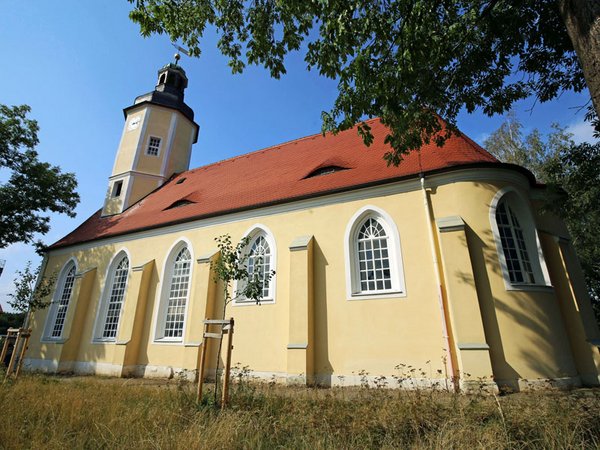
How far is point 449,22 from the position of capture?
6898 mm

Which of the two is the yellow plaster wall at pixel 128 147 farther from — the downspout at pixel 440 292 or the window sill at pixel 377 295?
the downspout at pixel 440 292

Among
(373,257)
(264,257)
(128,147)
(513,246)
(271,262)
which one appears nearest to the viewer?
(513,246)

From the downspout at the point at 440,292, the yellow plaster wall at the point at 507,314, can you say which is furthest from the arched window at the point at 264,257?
the yellow plaster wall at the point at 507,314

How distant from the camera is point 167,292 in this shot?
13570mm

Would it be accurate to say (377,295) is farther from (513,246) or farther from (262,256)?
(262,256)

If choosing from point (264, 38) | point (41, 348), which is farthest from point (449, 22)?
point (41, 348)

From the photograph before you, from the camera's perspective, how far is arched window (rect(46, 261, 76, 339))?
15.8 meters

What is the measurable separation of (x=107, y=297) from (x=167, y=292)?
378 centimetres

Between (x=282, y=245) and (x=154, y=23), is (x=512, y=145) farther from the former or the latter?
(x=154, y=23)

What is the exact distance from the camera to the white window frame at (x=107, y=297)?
46.9 feet

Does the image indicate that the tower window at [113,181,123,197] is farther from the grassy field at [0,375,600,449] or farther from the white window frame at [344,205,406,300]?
the grassy field at [0,375,600,449]

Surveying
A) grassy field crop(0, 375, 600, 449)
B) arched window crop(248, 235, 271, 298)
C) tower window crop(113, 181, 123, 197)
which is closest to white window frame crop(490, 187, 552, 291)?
grassy field crop(0, 375, 600, 449)

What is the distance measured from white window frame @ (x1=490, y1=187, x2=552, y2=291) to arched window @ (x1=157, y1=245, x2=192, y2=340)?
1087 cm

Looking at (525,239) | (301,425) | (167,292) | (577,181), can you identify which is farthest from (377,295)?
(167,292)
